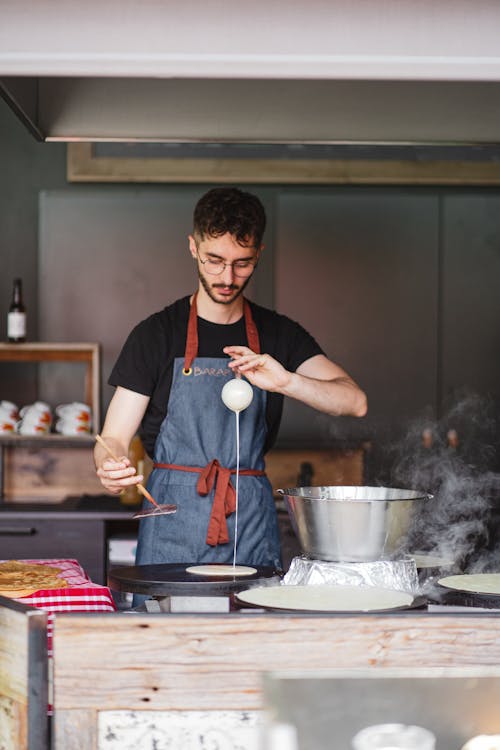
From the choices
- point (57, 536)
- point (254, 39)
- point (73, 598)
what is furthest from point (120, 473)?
point (57, 536)

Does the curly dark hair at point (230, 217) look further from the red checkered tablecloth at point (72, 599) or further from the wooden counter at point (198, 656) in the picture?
the wooden counter at point (198, 656)

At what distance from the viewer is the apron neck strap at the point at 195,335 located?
280cm

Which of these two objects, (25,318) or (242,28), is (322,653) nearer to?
(242,28)

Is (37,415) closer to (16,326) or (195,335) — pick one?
(16,326)

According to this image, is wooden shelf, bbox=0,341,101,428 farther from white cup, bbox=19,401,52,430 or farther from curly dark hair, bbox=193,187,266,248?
curly dark hair, bbox=193,187,266,248

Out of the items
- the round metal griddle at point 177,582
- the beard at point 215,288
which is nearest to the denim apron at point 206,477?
the beard at point 215,288

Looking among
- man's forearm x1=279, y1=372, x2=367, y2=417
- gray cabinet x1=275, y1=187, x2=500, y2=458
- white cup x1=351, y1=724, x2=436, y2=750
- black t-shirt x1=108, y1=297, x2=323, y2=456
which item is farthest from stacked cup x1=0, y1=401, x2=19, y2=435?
white cup x1=351, y1=724, x2=436, y2=750

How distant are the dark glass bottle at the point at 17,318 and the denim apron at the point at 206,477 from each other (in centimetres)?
170

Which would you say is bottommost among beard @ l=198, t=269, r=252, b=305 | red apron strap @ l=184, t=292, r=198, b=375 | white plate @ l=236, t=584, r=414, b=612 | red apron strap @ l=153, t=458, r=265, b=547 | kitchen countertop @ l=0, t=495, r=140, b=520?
kitchen countertop @ l=0, t=495, r=140, b=520

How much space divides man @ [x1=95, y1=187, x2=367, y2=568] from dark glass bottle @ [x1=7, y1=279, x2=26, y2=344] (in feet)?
5.38

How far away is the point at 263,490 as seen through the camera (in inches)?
107

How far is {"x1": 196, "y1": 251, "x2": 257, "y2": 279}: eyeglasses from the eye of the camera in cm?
269

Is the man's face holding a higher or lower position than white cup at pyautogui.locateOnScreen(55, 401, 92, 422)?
higher

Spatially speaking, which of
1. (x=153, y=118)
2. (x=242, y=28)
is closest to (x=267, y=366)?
(x=242, y=28)
